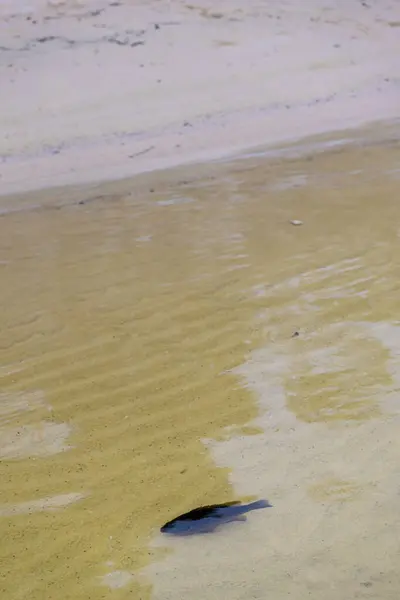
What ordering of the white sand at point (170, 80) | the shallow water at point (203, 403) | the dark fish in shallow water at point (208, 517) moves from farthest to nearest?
the white sand at point (170, 80)
the dark fish in shallow water at point (208, 517)
the shallow water at point (203, 403)

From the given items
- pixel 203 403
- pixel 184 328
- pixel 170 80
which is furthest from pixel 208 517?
pixel 170 80

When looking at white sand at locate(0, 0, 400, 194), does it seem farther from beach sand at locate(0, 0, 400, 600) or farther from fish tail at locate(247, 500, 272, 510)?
fish tail at locate(247, 500, 272, 510)

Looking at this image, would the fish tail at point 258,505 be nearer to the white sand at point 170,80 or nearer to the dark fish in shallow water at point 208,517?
the dark fish in shallow water at point 208,517

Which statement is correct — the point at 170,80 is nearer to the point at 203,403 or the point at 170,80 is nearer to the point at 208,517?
the point at 203,403

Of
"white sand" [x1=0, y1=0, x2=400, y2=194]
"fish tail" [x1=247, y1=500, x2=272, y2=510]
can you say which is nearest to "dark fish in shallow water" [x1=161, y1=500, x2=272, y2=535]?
"fish tail" [x1=247, y1=500, x2=272, y2=510]

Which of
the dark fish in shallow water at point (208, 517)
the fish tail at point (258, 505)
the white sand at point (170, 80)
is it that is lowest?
the fish tail at point (258, 505)

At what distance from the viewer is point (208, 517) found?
7.75ft

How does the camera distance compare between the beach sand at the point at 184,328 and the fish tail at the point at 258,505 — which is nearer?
the beach sand at the point at 184,328

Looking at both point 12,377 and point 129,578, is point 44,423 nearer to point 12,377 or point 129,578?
point 12,377

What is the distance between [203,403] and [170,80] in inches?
230

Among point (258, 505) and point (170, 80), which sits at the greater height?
point (170, 80)

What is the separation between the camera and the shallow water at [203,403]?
2211 millimetres

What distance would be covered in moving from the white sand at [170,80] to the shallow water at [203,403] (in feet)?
7.02

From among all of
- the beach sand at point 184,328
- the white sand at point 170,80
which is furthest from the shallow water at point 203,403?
the white sand at point 170,80
